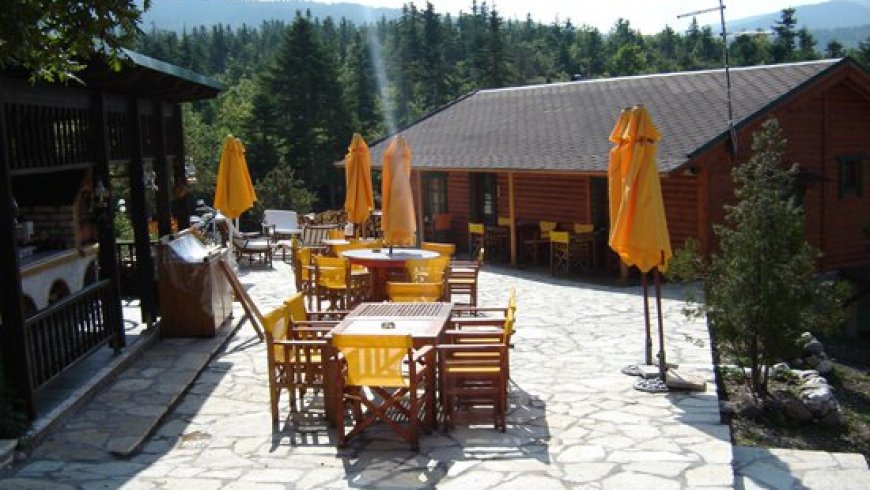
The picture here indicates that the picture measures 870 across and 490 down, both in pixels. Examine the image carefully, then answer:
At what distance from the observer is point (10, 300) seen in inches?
274

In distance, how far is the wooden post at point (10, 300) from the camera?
271 inches

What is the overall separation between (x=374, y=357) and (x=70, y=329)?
129 inches

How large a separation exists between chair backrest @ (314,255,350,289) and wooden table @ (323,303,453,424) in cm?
312


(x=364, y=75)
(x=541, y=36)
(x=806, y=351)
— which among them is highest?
(x=541, y=36)

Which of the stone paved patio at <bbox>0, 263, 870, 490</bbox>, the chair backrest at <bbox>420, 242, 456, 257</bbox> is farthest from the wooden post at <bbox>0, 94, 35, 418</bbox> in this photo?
the chair backrest at <bbox>420, 242, 456, 257</bbox>

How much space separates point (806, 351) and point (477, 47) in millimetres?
53339

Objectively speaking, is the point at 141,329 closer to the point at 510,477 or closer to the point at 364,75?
the point at 510,477

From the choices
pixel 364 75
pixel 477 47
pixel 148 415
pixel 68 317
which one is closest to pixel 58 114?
pixel 68 317

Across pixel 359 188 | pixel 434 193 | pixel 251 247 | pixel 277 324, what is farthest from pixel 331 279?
pixel 434 193

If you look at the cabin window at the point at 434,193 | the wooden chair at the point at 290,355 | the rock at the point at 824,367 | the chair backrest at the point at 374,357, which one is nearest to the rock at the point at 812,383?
the rock at the point at 824,367

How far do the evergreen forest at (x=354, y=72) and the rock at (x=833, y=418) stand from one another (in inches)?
239

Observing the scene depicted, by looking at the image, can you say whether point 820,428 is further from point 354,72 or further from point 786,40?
point 786,40

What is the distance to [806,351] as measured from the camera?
38.3 feet

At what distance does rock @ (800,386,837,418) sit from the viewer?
29.3 ft
